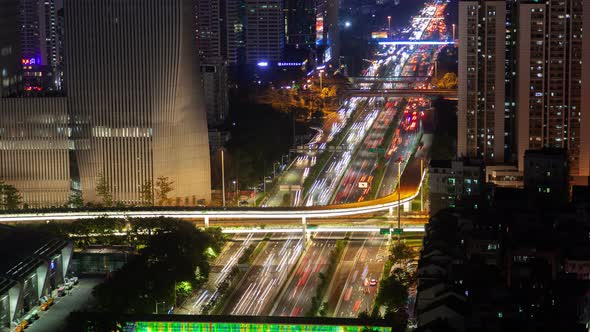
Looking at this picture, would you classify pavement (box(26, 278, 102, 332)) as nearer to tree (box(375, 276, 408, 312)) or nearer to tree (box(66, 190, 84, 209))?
tree (box(375, 276, 408, 312))

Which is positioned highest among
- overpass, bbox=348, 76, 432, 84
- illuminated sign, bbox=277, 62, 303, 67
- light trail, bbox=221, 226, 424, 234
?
illuminated sign, bbox=277, 62, 303, 67

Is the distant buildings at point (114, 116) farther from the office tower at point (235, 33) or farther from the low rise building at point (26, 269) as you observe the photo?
the office tower at point (235, 33)

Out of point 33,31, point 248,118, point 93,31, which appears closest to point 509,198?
point 93,31

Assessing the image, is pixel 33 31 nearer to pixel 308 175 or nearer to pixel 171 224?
pixel 308 175

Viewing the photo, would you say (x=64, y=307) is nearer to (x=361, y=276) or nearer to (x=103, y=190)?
(x=361, y=276)

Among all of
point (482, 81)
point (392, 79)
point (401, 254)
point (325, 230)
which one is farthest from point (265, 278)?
point (392, 79)

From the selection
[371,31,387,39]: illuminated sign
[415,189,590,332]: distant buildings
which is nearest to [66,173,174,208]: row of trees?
[415,189,590,332]: distant buildings
